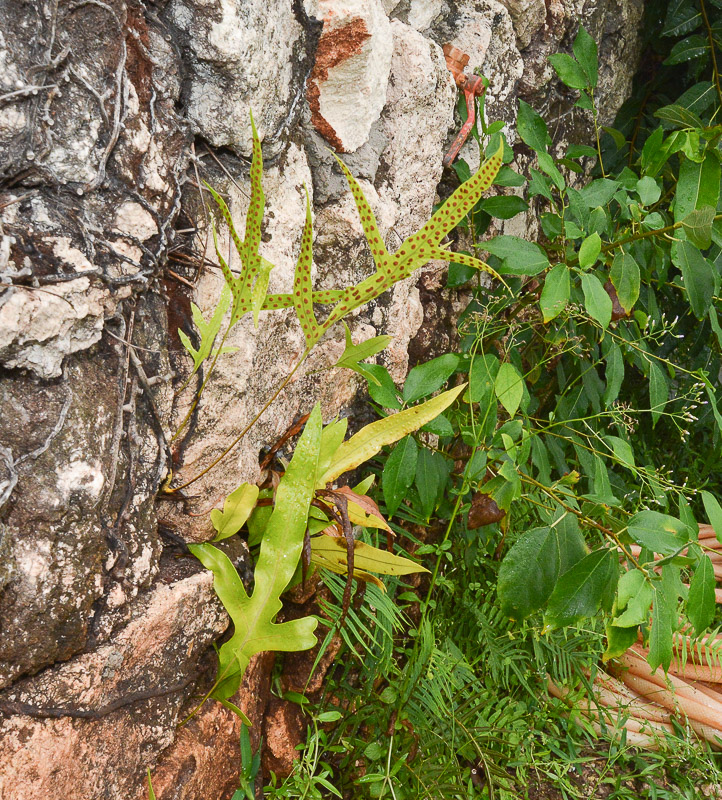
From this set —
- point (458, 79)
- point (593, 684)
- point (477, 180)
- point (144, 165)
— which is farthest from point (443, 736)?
point (458, 79)

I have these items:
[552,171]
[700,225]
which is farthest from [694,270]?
[552,171]

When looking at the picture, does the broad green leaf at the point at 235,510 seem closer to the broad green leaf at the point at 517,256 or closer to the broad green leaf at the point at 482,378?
the broad green leaf at the point at 482,378

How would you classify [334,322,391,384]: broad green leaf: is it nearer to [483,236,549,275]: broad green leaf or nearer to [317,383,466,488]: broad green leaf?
[317,383,466,488]: broad green leaf

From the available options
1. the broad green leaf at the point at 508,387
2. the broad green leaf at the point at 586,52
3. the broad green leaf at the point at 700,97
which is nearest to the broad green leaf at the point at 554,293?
the broad green leaf at the point at 508,387

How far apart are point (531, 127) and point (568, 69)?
0.45 feet

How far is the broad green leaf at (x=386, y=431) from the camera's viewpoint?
1.04 meters

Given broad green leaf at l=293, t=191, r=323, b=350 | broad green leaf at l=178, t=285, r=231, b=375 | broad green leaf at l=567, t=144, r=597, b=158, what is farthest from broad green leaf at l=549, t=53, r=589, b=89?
broad green leaf at l=178, t=285, r=231, b=375

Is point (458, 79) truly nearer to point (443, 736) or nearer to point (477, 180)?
point (477, 180)

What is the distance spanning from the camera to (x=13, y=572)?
2.38ft

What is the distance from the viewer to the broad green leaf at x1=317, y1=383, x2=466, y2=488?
1035 mm

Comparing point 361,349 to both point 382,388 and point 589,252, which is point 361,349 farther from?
point 589,252

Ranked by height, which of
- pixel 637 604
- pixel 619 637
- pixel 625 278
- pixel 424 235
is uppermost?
pixel 424 235

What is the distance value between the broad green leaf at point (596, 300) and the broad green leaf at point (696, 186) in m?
0.19

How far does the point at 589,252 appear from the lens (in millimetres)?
1036
